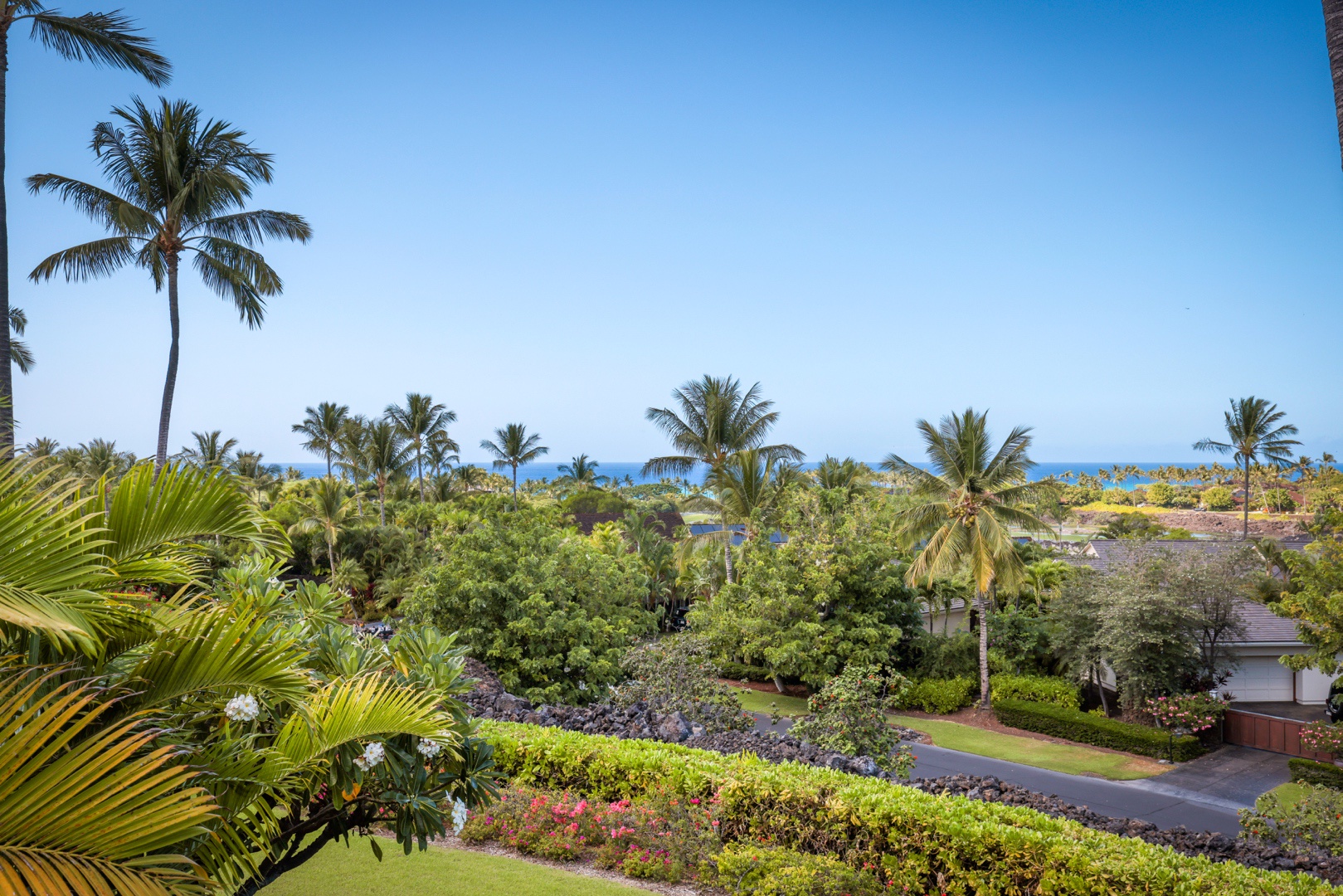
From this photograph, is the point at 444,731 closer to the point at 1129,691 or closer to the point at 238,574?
the point at 238,574

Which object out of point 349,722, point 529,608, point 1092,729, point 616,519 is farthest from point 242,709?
point 616,519

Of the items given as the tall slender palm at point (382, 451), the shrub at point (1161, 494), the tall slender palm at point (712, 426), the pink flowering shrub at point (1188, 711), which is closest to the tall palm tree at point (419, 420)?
the tall slender palm at point (382, 451)

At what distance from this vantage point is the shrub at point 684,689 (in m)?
13.5

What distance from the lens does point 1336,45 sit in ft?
20.7

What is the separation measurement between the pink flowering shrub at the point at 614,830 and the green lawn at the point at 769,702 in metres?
16.1

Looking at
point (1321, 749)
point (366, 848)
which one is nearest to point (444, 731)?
point (366, 848)

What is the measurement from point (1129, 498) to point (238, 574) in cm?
13173

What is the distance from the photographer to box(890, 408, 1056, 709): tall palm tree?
23.3m

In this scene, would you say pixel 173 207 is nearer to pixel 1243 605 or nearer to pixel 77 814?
pixel 77 814

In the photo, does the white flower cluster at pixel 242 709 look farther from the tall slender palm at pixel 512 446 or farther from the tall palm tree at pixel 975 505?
the tall slender palm at pixel 512 446

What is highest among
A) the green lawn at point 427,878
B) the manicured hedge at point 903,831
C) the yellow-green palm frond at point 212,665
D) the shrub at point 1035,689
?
the yellow-green palm frond at point 212,665

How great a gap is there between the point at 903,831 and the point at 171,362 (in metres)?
18.9

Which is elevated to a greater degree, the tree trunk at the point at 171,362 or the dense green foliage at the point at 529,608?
the tree trunk at the point at 171,362

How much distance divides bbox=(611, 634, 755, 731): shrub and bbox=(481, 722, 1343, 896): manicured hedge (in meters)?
3.31
